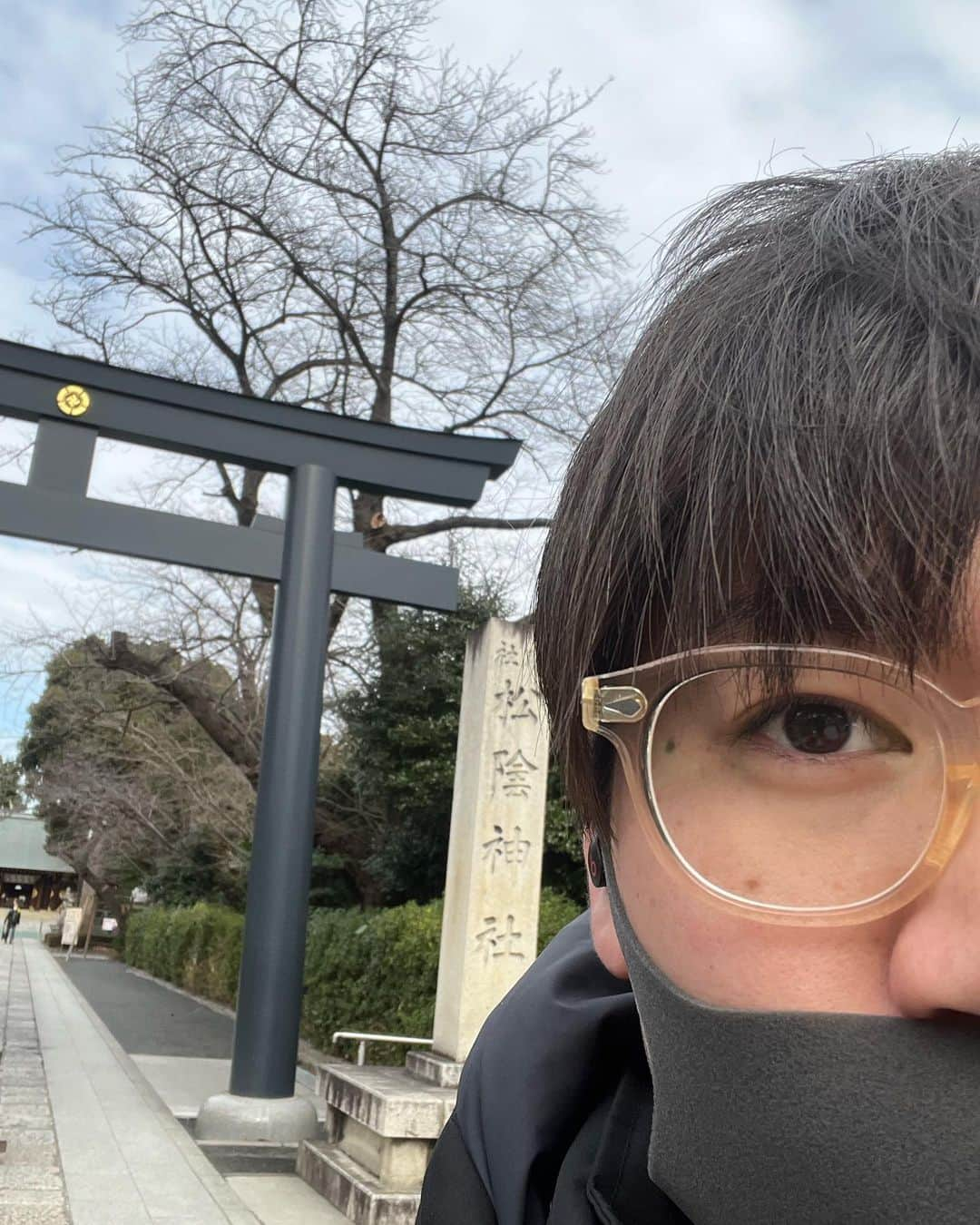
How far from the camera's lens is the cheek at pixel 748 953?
596 millimetres

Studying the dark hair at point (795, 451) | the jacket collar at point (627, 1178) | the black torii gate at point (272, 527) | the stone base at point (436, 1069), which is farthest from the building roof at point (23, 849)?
the dark hair at point (795, 451)

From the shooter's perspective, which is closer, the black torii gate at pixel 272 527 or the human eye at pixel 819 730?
the human eye at pixel 819 730

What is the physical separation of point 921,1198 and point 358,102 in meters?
10.7

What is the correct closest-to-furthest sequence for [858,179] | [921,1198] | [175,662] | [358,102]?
[921,1198]
[858,179]
[358,102]
[175,662]

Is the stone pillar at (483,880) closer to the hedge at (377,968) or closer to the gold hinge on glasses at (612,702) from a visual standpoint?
the hedge at (377,968)

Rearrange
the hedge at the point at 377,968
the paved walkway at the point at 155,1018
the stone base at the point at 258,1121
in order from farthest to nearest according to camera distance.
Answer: the paved walkway at the point at 155,1018 → the hedge at the point at 377,968 → the stone base at the point at 258,1121

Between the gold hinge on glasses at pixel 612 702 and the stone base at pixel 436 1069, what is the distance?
16.2 ft

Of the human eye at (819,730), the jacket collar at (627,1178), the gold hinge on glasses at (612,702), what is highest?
the gold hinge on glasses at (612,702)

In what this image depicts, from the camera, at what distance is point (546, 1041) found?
3.38ft

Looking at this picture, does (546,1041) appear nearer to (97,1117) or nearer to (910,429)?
(910,429)

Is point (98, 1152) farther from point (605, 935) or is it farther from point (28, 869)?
point (28, 869)

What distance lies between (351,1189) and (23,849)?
160 feet

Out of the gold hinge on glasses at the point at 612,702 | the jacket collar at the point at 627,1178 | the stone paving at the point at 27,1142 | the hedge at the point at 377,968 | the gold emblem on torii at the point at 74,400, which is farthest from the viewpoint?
the hedge at the point at 377,968

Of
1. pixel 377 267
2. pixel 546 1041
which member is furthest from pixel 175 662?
pixel 546 1041
